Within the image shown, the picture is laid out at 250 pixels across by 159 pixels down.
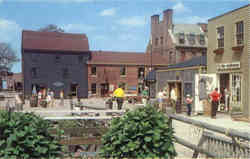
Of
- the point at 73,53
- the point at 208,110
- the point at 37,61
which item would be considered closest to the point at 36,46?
the point at 37,61

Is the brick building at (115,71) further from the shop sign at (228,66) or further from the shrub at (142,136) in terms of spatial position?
the shrub at (142,136)

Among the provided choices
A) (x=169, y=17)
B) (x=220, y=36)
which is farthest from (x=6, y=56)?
(x=220, y=36)

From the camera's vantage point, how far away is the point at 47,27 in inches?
2394

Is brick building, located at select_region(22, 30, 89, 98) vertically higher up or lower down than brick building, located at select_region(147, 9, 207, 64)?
lower down

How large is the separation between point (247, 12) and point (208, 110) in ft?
19.3

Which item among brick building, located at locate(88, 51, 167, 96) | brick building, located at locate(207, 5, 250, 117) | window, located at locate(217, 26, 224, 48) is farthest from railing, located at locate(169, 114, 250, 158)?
brick building, located at locate(88, 51, 167, 96)

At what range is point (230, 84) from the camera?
17203 mm

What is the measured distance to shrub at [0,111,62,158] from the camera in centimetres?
355

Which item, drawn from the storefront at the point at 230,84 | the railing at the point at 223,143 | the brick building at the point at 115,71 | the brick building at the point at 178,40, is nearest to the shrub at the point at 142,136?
the railing at the point at 223,143

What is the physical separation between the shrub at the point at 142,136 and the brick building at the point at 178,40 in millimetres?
40623

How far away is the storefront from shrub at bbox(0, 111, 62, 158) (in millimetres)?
13920

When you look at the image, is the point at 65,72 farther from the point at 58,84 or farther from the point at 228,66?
the point at 228,66

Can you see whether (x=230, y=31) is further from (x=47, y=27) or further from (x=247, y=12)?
(x=47, y=27)

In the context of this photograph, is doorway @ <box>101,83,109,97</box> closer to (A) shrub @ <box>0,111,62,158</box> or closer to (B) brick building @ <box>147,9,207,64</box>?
(B) brick building @ <box>147,9,207,64</box>
